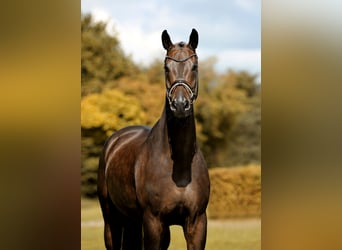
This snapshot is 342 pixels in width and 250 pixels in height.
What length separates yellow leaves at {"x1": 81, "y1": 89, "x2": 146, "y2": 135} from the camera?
38.7ft

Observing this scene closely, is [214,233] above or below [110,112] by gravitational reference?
below

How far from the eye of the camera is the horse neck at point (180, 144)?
4461mm

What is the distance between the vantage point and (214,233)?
11.6 metres

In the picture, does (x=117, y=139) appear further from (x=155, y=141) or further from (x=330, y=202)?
(x=330, y=202)

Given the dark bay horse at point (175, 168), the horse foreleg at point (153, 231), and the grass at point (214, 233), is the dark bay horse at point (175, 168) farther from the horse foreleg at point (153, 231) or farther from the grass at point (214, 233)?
the grass at point (214, 233)

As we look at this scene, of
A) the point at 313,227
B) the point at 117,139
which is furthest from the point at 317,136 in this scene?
the point at 117,139

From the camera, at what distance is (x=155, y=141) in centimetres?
471

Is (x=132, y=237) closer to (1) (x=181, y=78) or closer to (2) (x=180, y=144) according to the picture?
(2) (x=180, y=144)

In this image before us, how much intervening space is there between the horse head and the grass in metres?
6.93

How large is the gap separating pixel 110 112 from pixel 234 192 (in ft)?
9.94

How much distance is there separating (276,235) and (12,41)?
10.0 ft

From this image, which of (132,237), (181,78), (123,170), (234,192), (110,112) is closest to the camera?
(181,78)

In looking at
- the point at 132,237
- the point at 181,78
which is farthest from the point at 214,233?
the point at 181,78

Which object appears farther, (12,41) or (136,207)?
(136,207)
